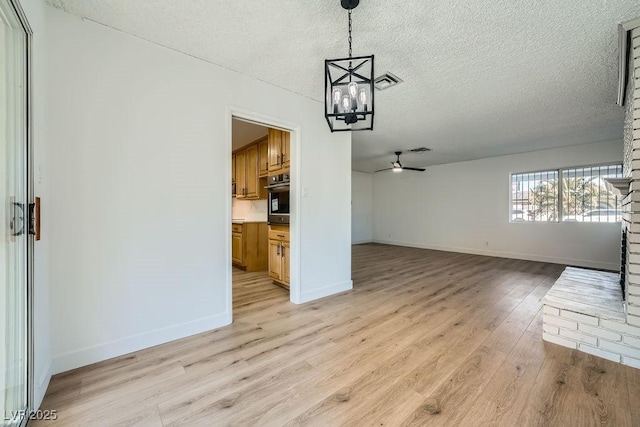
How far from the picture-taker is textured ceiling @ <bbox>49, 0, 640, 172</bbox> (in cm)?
175

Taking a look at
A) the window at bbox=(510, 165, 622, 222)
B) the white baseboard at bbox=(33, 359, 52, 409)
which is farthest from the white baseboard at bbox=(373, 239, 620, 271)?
the white baseboard at bbox=(33, 359, 52, 409)

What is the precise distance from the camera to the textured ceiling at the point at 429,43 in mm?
1755

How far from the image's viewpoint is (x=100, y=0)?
66.7 inches

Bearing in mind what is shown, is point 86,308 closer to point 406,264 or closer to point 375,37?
point 375,37

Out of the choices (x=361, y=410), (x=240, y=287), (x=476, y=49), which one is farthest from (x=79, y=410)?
(x=476, y=49)

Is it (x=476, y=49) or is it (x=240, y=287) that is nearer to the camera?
(x=476, y=49)

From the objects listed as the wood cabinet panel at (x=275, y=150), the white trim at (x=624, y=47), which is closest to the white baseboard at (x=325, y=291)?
the wood cabinet panel at (x=275, y=150)

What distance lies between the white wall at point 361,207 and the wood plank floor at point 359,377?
Answer: 5876mm

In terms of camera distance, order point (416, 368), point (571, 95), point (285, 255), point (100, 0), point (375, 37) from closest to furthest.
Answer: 1. point (100, 0)
2. point (416, 368)
3. point (375, 37)
4. point (571, 95)
5. point (285, 255)

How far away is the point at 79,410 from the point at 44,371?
40 centimetres

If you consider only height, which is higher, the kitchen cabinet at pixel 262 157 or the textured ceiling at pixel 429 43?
the textured ceiling at pixel 429 43

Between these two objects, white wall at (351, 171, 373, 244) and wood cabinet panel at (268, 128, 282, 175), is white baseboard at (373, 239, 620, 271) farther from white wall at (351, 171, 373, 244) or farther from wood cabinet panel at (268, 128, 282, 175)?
wood cabinet panel at (268, 128, 282, 175)

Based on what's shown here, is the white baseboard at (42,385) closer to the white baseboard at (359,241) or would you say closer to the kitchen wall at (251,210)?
the kitchen wall at (251,210)

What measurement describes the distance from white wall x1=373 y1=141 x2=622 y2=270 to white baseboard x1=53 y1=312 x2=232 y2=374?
662 centimetres
